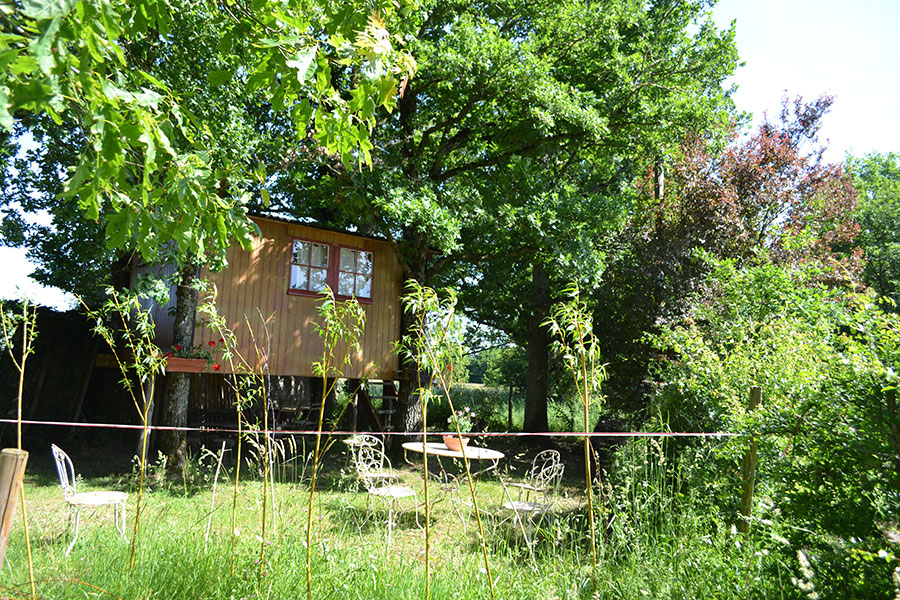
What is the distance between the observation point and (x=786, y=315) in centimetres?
709

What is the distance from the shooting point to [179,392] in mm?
9875

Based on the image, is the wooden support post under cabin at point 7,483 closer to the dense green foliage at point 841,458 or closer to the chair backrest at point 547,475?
the dense green foliage at point 841,458

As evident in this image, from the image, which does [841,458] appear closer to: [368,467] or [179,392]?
[368,467]

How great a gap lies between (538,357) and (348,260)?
21.0 feet

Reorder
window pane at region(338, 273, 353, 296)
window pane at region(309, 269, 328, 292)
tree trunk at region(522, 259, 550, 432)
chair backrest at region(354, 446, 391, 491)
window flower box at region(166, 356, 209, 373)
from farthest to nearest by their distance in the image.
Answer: tree trunk at region(522, 259, 550, 432)
window pane at region(338, 273, 353, 296)
window pane at region(309, 269, 328, 292)
window flower box at region(166, 356, 209, 373)
chair backrest at region(354, 446, 391, 491)

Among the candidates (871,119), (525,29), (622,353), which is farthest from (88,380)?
(871,119)

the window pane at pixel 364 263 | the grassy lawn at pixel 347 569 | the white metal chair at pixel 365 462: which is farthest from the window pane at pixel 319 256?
the grassy lawn at pixel 347 569

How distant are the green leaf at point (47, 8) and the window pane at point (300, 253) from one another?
33.1 feet

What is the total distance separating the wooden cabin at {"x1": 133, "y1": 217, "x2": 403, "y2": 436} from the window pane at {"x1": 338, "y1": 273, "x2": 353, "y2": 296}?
0.02 metres

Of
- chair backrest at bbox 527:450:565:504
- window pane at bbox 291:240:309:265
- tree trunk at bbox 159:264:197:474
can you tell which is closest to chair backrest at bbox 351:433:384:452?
chair backrest at bbox 527:450:565:504

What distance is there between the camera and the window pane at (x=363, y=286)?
12449 millimetres

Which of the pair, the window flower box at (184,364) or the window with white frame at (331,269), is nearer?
the window flower box at (184,364)

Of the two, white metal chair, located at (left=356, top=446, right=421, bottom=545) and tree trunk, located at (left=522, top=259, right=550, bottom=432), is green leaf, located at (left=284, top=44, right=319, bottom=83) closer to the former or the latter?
white metal chair, located at (left=356, top=446, right=421, bottom=545)

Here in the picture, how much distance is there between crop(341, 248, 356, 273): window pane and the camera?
12.3 meters
